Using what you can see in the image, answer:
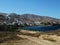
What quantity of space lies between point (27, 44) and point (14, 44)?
236cm

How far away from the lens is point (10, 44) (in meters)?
27.2

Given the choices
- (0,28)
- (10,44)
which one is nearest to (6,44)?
(10,44)

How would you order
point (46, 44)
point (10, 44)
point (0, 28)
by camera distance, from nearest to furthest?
point (10, 44), point (46, 44), point (0, 28)

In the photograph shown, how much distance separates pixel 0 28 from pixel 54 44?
33728 mm

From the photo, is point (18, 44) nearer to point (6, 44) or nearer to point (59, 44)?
point (6, 44)

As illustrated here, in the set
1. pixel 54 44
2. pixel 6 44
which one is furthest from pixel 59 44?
pixel 6 44

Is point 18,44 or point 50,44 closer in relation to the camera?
point 18,44

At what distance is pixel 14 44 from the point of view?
27.3 metres

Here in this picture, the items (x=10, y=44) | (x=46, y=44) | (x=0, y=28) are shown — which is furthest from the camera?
(x=0, y=28)

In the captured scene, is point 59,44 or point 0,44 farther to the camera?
point 59,44

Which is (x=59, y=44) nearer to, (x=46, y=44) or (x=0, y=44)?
(x=46, y=44)

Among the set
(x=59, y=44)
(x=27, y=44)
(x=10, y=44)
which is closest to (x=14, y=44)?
(x=10, y=44)

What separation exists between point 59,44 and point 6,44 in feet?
30.1

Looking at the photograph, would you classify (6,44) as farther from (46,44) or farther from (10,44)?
(46,44)
